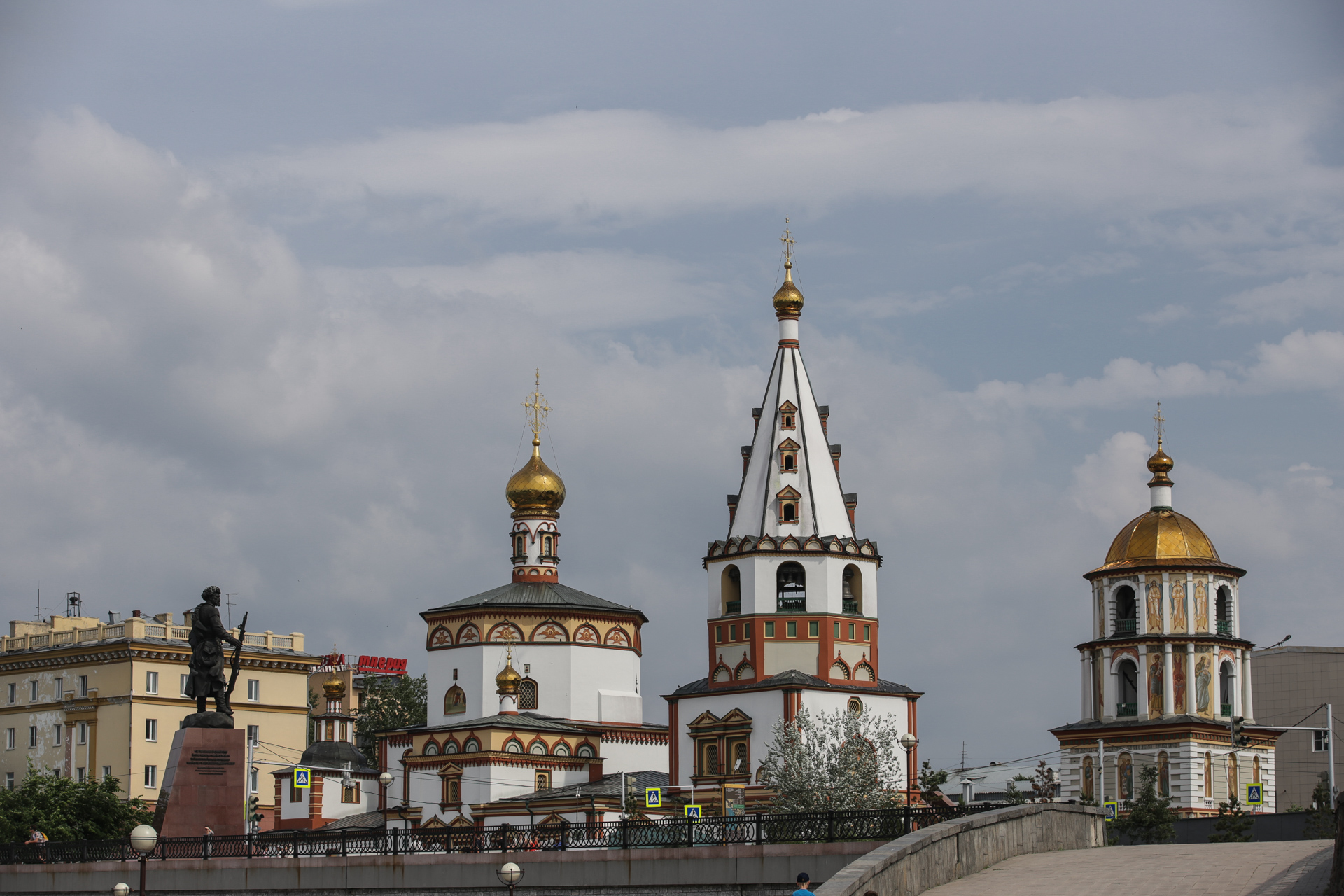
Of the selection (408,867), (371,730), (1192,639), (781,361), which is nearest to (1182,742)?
(1192,639)

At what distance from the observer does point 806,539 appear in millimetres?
61844

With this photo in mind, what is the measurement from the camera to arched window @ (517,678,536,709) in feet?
234

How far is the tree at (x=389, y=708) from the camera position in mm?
96812

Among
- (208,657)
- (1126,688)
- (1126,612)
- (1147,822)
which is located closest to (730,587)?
(1126,612)

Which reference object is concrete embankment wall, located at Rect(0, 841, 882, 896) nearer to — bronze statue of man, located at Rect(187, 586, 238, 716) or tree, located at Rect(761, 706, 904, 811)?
bronze statue of man, located at Rect(187, 586, 238, 716)

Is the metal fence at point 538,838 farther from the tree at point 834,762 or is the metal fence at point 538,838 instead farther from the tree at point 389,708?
the tree at point 389,708

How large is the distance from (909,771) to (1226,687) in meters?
11.8

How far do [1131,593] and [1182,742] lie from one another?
5235mm

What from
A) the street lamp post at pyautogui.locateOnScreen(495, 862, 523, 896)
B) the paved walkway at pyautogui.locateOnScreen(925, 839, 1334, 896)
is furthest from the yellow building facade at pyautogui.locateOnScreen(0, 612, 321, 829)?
the paved walkway at pyautogui.locateOnScreen(925, 839, 1334, 896)

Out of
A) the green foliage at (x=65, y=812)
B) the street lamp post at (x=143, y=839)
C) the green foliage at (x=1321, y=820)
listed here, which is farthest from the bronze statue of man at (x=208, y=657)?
the green foliage at (x=65, y=812)

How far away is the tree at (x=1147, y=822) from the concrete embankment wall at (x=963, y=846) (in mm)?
16350

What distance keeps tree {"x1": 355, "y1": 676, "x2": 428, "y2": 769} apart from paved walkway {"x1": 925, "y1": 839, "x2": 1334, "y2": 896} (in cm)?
7113

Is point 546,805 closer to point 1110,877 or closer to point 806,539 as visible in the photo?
point 806,539

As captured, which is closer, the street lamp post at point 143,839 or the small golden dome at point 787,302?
the street lamp post at point 143,839
